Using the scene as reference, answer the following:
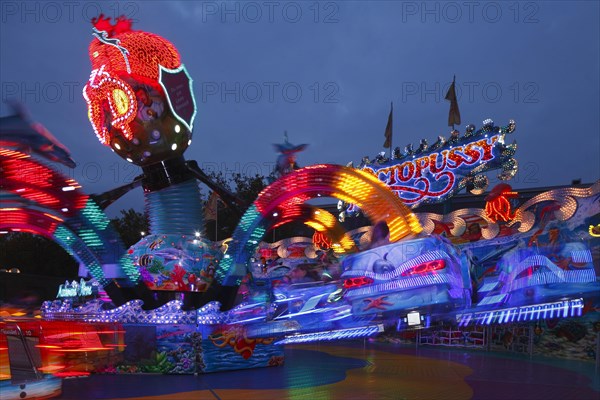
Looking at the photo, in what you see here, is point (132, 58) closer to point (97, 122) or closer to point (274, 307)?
point (97, 122)

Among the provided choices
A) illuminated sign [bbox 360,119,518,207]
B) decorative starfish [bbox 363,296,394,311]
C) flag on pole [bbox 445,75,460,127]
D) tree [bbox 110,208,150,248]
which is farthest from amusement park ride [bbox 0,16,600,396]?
tree [bbox 110,208,150,248]

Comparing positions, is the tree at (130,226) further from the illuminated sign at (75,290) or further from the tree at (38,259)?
the illuminated sign at (75,290)

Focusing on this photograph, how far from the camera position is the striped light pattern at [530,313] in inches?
399

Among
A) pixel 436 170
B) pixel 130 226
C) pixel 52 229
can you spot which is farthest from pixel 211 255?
pixel 130 226

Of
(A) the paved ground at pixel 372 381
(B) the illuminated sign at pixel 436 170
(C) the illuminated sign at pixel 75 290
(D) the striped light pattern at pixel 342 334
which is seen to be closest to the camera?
(D) the striped light pattern at pixel 342 334

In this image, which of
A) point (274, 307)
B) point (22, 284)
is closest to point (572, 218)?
point (274, 307)

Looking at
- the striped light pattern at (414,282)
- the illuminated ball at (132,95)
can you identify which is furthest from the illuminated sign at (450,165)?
the illuminated ball at (132,95)

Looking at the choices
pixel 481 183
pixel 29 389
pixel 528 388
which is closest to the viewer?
pixel 29 389

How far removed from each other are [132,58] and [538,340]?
15.0m

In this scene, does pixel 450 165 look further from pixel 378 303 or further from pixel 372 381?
pixel 378 303

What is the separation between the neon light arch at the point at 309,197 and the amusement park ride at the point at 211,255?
0.03 m

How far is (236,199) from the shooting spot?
16953mm

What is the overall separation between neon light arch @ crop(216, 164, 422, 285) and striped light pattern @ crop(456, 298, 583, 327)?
257 cm

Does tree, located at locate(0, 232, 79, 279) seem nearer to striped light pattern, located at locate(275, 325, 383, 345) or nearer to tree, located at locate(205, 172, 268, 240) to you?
tree, located at locate(205, 172, 268, 240)
